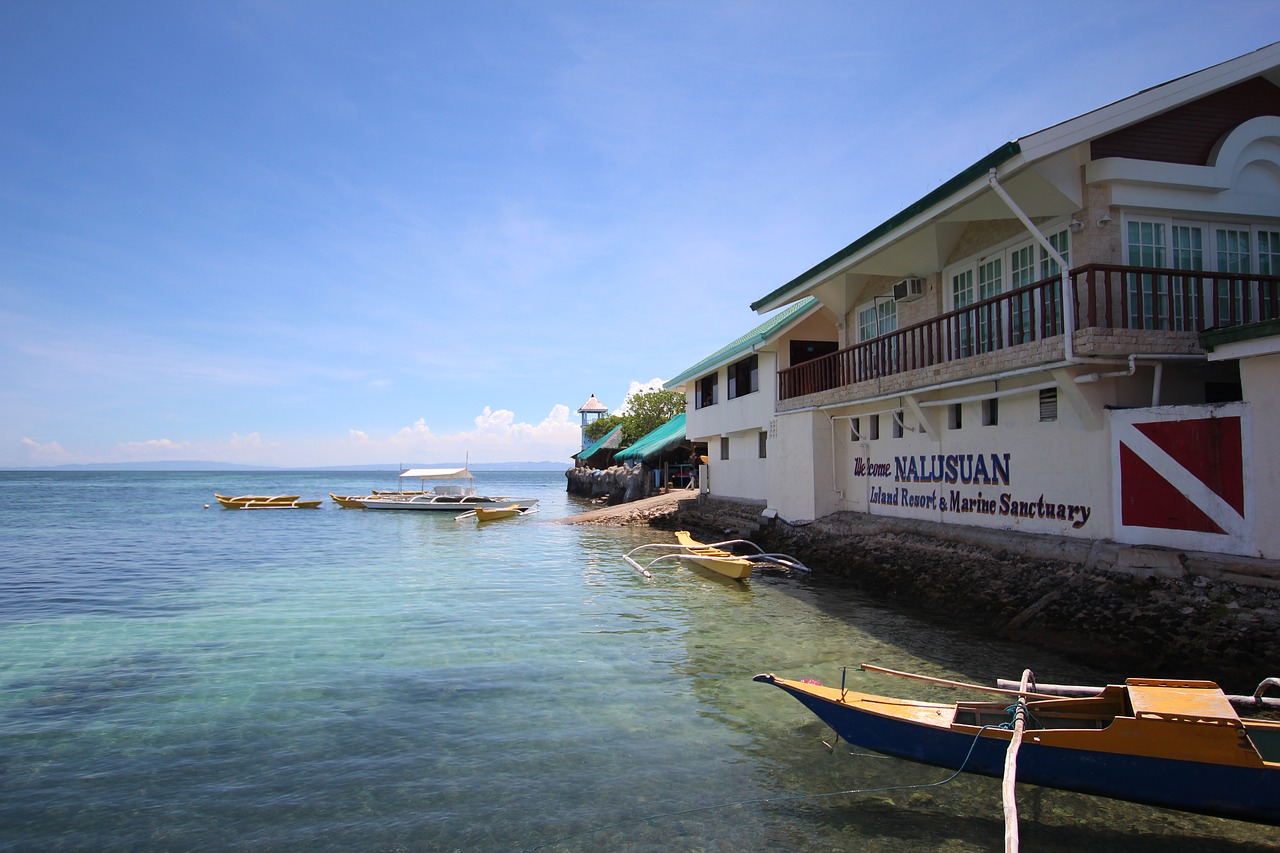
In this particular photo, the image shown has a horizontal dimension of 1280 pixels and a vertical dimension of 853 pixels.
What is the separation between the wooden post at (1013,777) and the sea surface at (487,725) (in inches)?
31.1

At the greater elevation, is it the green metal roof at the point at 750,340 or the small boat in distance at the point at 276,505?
the green metal roof at the point at 750,340

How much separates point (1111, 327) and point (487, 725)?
9.48 meters

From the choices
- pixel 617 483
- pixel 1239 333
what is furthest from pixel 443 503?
pixel 1239 333

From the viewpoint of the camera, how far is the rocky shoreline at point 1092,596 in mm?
7945

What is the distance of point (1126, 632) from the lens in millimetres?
9102

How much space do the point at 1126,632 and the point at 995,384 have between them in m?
4.93

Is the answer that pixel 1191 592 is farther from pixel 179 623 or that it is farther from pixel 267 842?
pixel 179 623

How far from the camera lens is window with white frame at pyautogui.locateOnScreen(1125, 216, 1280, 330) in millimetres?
10523

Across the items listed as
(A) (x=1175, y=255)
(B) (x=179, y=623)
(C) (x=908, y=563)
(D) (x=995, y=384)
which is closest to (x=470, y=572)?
(B) (x=179, y=623)

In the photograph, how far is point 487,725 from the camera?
7797 millimetres

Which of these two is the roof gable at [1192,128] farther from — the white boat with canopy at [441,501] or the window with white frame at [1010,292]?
the white boat with canopy at [441,501]

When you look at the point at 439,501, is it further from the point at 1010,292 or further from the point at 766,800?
the point at 766,800

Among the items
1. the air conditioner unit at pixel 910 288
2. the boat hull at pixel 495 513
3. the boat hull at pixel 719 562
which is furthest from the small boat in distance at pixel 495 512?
the air conditioner unit at pixel 910 288

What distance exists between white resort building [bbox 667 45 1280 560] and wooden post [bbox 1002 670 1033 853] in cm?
469
